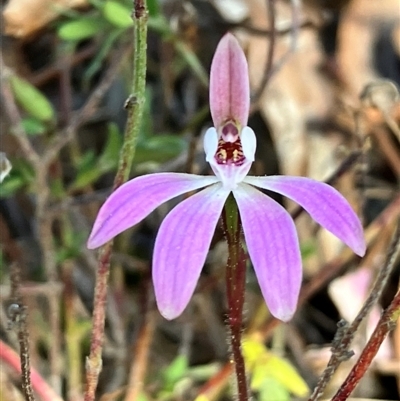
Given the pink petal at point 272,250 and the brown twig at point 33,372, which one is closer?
the pink petal at point 272,250

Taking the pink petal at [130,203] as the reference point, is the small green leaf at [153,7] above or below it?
above

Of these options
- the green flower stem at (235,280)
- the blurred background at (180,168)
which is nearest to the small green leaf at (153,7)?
the blurred background at (180,168)

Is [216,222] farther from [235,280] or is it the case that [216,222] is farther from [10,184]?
[10,184]

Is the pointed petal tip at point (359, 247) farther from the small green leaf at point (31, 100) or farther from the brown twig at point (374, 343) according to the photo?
the small green leaf at point (31, 100)

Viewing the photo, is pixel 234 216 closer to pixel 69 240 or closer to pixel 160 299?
pixel 160 299

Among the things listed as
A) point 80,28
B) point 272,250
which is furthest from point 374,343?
point 80,28

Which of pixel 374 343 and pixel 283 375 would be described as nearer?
pixel 374 343

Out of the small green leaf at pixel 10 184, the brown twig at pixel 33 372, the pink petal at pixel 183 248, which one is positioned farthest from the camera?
the small green leaf at pixel 10 184

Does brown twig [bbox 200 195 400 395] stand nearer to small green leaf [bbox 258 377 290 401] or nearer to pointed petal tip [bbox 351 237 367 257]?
small green leaf [bbox 258 377 290 401]

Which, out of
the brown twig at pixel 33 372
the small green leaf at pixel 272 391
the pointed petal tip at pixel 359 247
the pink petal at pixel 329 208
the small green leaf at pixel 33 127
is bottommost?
the small green leaf at pixel 272 391
